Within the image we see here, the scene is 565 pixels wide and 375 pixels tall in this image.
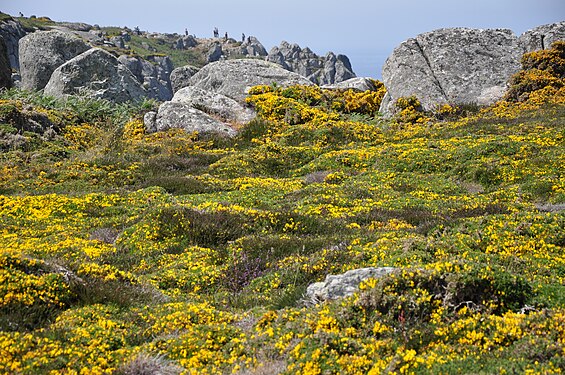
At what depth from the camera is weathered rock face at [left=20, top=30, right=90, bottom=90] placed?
47562 millimetres

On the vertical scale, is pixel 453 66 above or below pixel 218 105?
above

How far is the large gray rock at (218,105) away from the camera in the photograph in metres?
37.4

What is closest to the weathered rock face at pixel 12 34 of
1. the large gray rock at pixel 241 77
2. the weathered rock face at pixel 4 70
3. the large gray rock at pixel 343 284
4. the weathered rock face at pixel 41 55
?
the weathered rock face at pixel 41 55

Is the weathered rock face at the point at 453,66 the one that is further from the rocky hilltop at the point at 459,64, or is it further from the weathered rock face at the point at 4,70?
the weathered rock face at the point at 4,70

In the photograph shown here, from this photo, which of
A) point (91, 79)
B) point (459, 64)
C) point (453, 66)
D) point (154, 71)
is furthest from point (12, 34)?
point (459, 64)

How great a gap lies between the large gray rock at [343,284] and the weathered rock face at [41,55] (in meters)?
49.4

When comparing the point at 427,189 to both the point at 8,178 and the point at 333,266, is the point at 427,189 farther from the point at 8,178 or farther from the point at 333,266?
the point at 8,178

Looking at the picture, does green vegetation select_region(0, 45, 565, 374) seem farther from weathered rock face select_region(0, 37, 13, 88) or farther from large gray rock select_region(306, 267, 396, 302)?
weathered rock face select_region(0, 37, 13, 88)

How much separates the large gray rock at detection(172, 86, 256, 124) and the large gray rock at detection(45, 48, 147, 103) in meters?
8.27

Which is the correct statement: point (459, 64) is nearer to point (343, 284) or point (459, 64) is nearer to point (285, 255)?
point (285, 255)

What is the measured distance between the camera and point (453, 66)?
1497 inches

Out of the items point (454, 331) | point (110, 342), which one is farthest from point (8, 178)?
point (454, 331)

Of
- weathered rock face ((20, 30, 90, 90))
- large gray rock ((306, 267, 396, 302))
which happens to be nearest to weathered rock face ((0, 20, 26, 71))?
weathered rock face ((20, 30, 90, 90))

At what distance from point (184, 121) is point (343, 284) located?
28.5 meters
